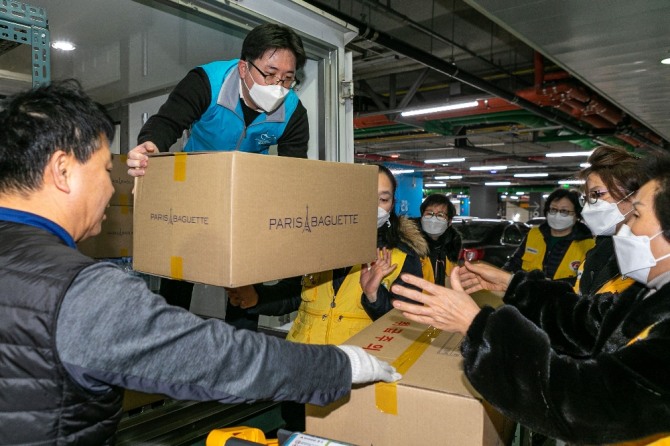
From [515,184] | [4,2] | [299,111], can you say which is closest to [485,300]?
[299,111]

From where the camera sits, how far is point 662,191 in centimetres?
125

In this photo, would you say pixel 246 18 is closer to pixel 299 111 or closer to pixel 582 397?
pixel 299 111

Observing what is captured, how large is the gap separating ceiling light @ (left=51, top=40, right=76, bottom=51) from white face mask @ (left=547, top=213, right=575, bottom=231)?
3930 mm

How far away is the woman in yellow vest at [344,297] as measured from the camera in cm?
195

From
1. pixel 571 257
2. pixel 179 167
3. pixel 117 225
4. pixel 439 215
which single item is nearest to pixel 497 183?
pixel 571 257

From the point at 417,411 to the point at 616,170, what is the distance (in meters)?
1.56

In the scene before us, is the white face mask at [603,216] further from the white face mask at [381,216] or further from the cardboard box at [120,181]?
the cardboard box at [120,181]

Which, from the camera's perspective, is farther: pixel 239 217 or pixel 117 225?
pixel 117 225

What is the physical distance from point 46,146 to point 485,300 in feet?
6.49

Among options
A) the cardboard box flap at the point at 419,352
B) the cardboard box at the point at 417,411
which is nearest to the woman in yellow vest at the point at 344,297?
the cardboard box flap at the point at 419,352

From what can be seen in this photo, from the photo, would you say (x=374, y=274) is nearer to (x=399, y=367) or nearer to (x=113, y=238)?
(x=399, y=367)

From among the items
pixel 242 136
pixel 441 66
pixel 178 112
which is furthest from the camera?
pixel 441 66

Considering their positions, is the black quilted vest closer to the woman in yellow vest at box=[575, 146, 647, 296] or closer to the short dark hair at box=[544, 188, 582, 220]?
the woman in yellow vest at box=[575, 146, 647, 296]

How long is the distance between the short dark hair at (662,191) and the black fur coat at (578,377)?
0.66 feet
